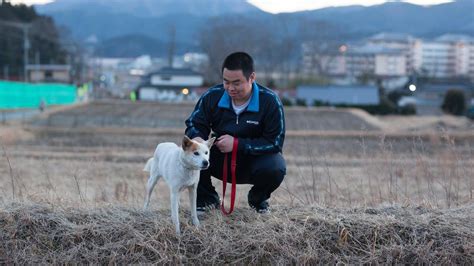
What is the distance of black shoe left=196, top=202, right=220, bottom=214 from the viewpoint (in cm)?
484

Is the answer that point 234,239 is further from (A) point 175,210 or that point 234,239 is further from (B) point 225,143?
(B) point 225,143

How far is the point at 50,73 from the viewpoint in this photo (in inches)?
2963

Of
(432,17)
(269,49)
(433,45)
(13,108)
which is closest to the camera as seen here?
(13,108)

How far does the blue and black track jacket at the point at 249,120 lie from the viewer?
4703mm

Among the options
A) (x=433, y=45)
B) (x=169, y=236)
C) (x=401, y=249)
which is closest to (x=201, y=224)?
(x=169, y=236)

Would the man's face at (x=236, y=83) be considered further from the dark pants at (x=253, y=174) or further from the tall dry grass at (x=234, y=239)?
the tall dry grass at (x=234, y=239)

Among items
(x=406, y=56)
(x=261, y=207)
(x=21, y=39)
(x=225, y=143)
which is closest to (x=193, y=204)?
(x=225, y=143)

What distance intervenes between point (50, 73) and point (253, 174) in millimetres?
74233

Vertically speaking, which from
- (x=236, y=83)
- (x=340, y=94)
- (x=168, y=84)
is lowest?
(x=340, y=94)

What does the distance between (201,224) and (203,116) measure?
0.88 meters

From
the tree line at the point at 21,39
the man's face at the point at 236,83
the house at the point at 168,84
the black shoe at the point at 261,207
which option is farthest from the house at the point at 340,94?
the man's face at the point at 236,83

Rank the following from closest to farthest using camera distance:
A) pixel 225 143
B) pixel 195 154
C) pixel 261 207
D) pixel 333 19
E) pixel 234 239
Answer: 1. pixel 195 154
2. pixel 234 239
3. pixel 225 143
4. pixel 261 207
5. pixel 333 19

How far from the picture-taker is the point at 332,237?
422 centimetres

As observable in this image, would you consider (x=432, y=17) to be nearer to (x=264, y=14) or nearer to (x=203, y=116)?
(x=264, y=14)
